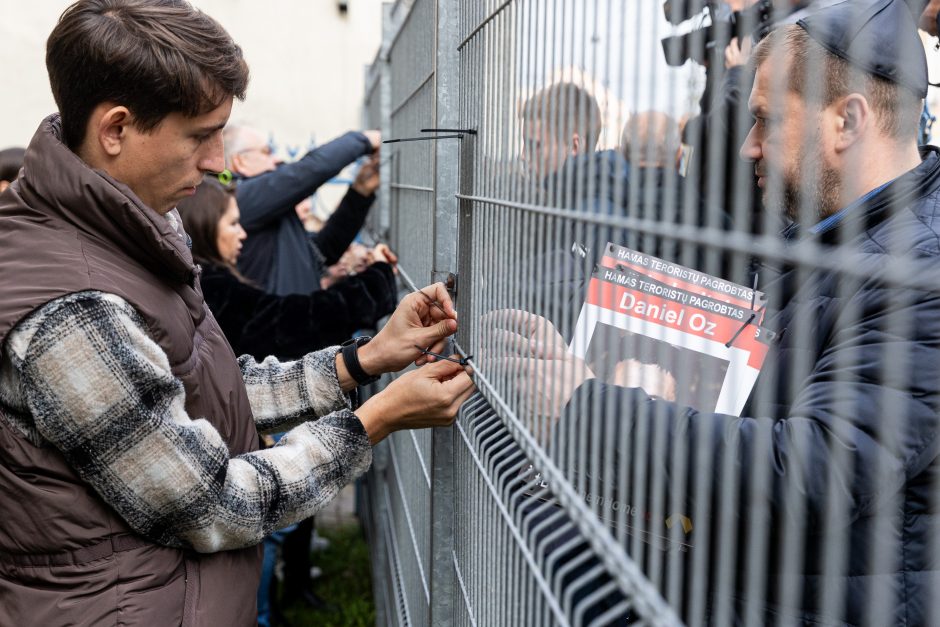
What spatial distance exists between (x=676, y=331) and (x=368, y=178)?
3617 mm

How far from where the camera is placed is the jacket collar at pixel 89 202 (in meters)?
1.59

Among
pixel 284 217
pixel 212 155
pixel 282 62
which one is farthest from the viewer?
pixel 282 62

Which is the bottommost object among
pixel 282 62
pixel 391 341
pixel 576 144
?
pixel 391 341

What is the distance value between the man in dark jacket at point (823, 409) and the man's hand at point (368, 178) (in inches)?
131

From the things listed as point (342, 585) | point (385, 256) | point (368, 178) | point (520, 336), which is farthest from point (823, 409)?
point (342, 585)

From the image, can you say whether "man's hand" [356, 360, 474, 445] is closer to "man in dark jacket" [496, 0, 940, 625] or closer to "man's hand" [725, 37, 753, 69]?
"man in dark jacket" [496, 0, 940, 625]

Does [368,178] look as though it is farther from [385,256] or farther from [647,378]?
[647,378]

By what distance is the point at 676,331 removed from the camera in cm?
109

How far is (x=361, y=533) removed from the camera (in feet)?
19.5

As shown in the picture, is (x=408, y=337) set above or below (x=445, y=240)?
below

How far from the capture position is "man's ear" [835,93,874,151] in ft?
3.73

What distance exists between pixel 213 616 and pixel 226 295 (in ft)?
6.24

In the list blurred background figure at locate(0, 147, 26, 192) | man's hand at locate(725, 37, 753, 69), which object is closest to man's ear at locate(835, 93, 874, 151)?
man's hand at locate(725, 37, 753, 69)

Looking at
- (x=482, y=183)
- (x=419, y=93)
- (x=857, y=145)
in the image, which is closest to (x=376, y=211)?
(x=419, y=93)
